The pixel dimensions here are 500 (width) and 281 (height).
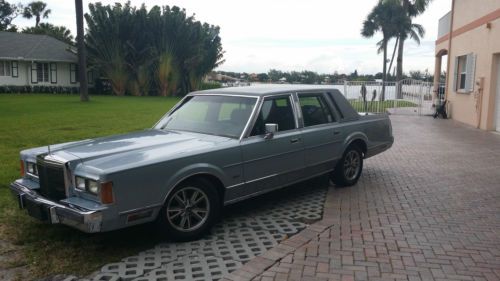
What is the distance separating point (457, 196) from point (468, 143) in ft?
20.1

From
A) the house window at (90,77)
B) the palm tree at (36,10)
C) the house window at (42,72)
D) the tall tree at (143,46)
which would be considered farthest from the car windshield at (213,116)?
the palm tree at (36,10)

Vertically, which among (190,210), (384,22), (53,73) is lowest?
(190,210)

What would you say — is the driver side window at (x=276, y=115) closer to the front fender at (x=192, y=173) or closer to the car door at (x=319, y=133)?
the car door at (x=319, y=133)

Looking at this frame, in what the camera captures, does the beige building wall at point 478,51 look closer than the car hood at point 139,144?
No

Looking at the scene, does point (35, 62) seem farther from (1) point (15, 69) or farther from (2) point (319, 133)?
(2) point (319, 133)

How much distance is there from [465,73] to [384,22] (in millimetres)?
24930

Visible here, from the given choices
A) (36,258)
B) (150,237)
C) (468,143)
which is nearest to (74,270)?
(36,258)

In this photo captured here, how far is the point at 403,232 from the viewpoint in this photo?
5043mm

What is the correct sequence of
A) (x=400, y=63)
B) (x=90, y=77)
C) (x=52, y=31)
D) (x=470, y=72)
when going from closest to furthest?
(x=470, y=72), (x=400, y=63), (x=90, y=77), (x=52, y=31)

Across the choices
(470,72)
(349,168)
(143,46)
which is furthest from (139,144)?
(143,46)

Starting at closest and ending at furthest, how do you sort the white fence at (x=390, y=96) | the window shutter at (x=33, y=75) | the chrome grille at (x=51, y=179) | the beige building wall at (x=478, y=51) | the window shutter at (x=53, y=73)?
the chrome grille at (x=51, y=179)
the beige building wall at (x=478, y=51)
the white fence at (x=390, y=96)
the window shutter at (x=33, y=75)
the window shutter at (x=53, y=73)

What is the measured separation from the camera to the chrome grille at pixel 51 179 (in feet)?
14.5

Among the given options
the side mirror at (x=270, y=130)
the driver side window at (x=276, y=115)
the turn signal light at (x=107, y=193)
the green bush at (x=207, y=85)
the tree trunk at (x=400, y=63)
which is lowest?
the turn signal light at (x=107, y=193)

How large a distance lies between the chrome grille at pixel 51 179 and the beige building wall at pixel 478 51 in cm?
1379
